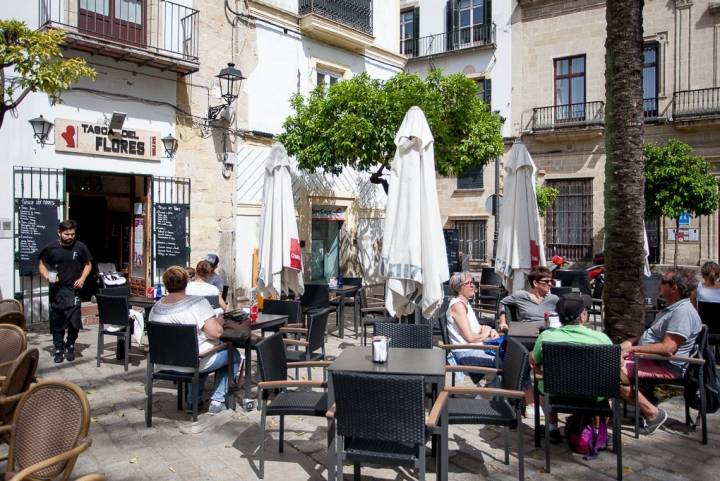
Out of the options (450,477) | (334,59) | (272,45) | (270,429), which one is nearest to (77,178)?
(272,45)

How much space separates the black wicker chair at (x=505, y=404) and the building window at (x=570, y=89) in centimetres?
1926

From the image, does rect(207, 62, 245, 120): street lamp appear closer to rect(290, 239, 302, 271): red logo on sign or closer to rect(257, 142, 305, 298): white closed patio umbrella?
rect(257, 142, 305, 298): white closed patio umbrella

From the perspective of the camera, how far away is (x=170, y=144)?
1112 centimetres

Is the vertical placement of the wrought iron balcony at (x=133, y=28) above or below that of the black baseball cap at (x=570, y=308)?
above

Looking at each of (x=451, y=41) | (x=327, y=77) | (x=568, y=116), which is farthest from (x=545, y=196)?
(x=327, y=77)

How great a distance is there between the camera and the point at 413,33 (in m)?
25.2

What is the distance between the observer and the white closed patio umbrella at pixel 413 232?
550 cm

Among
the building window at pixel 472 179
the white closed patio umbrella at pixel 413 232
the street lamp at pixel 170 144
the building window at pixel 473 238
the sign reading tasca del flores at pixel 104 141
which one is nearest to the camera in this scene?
the white closed patio umbrella at pixel 413 232

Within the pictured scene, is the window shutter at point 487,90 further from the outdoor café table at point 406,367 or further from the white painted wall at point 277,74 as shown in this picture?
the outdoor café table at point 406,367

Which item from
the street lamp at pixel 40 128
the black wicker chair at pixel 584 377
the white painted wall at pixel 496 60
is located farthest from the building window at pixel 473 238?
the black wicker chair at pixel 584 377

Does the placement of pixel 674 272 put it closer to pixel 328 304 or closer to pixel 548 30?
pixel 328 304

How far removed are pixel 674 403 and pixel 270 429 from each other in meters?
3.90

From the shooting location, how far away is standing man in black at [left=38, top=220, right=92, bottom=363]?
7.04 m

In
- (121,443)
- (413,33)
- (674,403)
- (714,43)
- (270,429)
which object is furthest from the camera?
(413,33)
